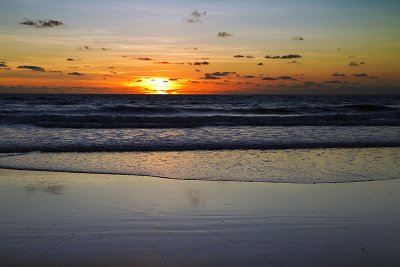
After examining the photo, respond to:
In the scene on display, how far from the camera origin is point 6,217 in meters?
5.89

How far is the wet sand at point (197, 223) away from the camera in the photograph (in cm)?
446

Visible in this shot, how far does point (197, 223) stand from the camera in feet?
18.5

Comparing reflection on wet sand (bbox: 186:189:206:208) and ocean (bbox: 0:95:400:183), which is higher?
ocean (bbox: 0:95:400:183)

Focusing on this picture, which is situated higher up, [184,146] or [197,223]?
[184,146]

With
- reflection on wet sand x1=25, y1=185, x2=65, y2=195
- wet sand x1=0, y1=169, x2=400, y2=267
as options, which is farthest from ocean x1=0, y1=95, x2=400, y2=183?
reflection on wet sand x1=25, y1=185, x2=65, y2=195

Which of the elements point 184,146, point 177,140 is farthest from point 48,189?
point 177,140

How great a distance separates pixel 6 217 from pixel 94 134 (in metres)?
12.6

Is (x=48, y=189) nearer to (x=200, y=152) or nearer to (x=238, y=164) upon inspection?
→ (x=238, y=164)

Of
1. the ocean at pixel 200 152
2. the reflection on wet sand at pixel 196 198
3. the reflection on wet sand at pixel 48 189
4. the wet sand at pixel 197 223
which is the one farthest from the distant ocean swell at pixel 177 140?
the reflection on wet sand at pixel 196 198

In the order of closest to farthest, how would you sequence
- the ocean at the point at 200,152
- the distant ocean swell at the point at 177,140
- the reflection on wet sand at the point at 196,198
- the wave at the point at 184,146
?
the reflection on wet sand at the point at 196,198 → the ocean at the point at 200,152 → the wave at the point at 184,146 → the distant ocean swell at the point at 177,140

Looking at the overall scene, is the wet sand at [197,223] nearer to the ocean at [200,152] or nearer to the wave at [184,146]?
the ocean at [200,152]

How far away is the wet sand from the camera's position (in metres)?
4.46

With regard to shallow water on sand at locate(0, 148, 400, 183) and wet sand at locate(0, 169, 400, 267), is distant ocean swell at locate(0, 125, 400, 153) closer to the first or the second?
shallow water on sand at locate(0, 148, 400, 183)

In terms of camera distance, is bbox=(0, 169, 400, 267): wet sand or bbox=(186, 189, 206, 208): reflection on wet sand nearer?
bbox=(0, 169, 400, 267): wet sand
